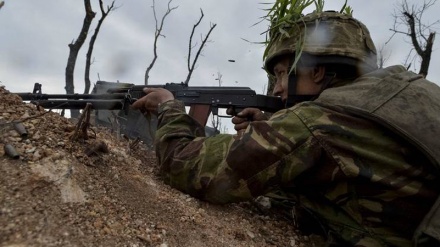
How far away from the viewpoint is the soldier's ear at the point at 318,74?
2.64 m

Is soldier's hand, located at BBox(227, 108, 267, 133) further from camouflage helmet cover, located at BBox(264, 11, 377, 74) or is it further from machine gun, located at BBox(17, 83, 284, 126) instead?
camouflage helmet cover, located at BBox(264, 11, 377, 74)

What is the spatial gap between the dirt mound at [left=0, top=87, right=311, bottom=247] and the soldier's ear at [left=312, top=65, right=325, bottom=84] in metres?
1.10

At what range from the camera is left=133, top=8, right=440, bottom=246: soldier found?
207 centimetres

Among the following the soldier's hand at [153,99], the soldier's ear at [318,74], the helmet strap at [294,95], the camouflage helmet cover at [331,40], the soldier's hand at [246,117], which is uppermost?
the camouflage helmet cover at [331,40]

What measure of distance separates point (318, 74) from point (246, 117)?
720 mm

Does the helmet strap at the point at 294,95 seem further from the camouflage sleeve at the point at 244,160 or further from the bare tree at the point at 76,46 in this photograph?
the bare tree at the point at 76,46

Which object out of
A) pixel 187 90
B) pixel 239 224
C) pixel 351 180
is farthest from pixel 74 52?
pixel 351 180

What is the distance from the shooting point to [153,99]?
3.21 meters

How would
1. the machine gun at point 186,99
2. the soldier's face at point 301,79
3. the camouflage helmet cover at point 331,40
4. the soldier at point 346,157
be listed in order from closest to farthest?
the soldier at point 346,157 < the camouflage helmet cover at point 331,40 < the soldier's face at point 301,79 < the machine gun at point 186,99

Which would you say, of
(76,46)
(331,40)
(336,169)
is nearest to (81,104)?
(331,40)

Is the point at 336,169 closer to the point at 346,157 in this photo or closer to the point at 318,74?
the point at 346,157

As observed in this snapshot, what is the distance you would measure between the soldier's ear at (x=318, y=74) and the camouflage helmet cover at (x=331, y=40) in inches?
2.8

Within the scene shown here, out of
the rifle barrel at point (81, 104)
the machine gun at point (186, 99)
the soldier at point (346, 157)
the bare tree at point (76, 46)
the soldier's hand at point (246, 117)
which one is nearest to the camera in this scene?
the soldier at point (346, 157)

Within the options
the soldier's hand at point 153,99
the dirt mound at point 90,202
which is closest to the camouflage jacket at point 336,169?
the dirt mound at point 90,202
